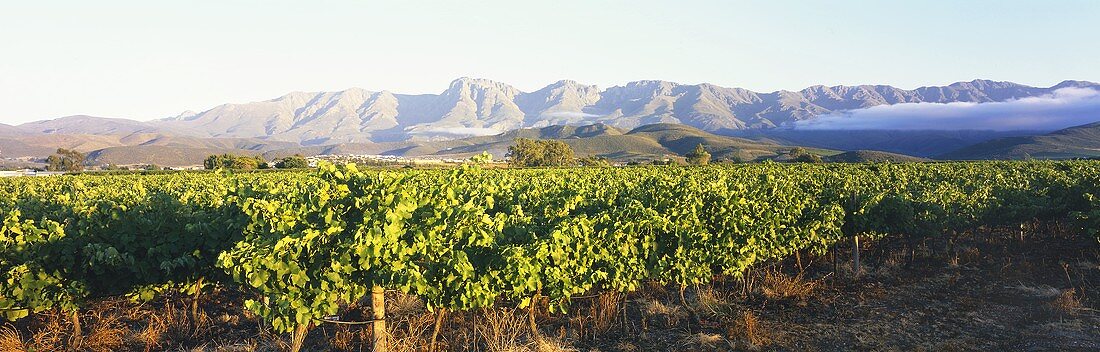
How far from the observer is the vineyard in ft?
23.3

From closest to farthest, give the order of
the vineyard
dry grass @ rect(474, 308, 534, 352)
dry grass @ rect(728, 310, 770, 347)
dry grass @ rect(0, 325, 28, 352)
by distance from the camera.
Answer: the vineyard < dry grass @ rect(0, 325, 28, 352) < dry grass @ rect(474, 308, 534, 352) < dry grass @ rect(728, 310, 770, 347)

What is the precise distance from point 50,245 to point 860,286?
15454 millimetres

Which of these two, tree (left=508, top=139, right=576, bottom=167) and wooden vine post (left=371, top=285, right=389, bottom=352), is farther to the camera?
tree (left=508, top=139, right=576, bottom=167)

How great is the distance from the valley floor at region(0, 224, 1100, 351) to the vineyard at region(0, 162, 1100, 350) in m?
0.59

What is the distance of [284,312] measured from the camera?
23.2 ft

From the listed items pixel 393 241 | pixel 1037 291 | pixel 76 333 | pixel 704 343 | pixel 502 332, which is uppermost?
pixel 393 241

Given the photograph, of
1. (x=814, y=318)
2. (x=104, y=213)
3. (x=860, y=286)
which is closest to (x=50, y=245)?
(x=104, y=213)

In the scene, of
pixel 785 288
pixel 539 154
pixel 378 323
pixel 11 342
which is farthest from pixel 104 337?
pixel 539 154

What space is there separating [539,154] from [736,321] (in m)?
117

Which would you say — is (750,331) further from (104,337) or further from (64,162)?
(64,162)

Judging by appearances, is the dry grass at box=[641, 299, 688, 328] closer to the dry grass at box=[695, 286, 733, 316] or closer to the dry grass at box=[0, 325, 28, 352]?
the dry grass at box=[695, 286, 733, 316]

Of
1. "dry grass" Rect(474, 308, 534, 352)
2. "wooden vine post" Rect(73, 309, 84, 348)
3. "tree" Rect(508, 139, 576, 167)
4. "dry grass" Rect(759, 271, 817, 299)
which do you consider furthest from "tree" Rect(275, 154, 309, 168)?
"dry grass" Rect(759, 271, 817, 299)

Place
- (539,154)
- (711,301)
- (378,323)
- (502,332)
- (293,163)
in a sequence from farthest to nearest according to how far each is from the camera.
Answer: (539,154)
(293,163)
(711,301)
(502,332)
(378,323)

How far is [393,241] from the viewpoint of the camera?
7.06 m
